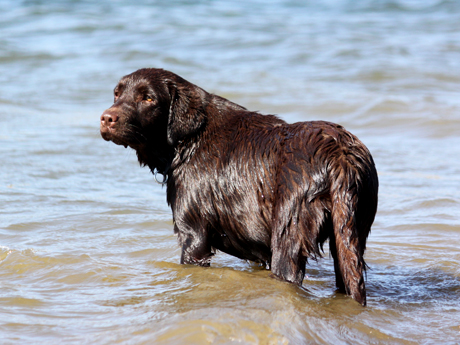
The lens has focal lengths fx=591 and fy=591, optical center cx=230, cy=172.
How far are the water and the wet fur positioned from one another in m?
0.28

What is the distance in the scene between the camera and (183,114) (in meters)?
4.54

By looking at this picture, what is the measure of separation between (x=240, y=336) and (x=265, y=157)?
4.32ft

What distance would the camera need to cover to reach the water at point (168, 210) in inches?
144

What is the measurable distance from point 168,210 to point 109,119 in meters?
2.23

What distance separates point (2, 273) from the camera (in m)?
4.53

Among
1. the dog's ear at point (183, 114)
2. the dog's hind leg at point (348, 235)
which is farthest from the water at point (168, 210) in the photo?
the dog's ear at point (183, 114)

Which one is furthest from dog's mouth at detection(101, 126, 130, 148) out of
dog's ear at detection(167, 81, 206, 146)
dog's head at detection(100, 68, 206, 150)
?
dog's ear at detection(167, 81, 206, 146)

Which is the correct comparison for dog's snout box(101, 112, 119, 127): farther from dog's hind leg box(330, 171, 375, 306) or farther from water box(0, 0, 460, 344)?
dog's hind leg box(330, 171, 375, 306)

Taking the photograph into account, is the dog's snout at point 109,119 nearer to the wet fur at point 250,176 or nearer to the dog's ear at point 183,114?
the wet fur at point 250,176

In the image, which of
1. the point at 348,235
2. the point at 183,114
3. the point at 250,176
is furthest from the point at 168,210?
the point at 348,235

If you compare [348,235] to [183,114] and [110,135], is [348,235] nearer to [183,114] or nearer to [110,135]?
[183,114]

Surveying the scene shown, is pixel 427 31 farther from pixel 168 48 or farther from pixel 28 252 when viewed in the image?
pixel 28 252

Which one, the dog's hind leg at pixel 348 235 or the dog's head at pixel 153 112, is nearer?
the dog's hind leg at pixel 348 235

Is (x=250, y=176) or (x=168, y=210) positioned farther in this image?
(x=168, y=210)
